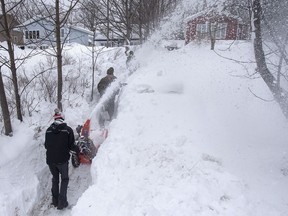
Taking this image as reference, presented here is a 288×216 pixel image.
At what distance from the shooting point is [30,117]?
30.1 ft

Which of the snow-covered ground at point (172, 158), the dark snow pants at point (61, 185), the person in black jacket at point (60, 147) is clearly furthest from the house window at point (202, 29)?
the dark snow pants at point (61, 185)

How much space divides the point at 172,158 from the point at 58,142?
199 centimetres

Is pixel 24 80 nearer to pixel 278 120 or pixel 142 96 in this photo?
pixel 142 96

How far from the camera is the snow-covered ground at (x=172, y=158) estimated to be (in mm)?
4508

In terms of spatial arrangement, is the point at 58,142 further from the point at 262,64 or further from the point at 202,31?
the point at 202,31

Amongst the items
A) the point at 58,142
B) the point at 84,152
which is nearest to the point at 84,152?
the point at 84,152

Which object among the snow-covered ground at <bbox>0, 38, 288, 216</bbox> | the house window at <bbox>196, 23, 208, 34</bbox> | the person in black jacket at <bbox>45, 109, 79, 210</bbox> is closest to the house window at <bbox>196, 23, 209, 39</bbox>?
the house window at <bbox>196, 23, 208, 34</bbox>

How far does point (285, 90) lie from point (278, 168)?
1.41m

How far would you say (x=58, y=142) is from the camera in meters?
5.75

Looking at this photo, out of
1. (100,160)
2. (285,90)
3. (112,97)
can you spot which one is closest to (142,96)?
(112,97)

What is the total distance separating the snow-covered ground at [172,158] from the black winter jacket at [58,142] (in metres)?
0.61

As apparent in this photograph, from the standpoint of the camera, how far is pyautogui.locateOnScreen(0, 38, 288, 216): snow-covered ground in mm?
4508

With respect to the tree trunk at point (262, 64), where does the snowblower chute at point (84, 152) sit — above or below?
below

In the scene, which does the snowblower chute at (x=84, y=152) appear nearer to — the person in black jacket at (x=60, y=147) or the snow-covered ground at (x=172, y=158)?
the snow-covered ground at (x=172, y=158)
